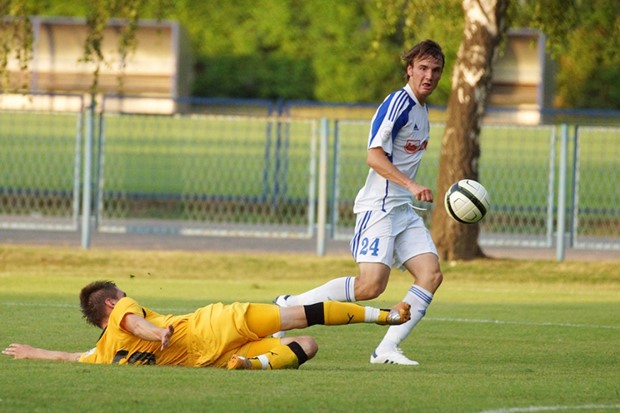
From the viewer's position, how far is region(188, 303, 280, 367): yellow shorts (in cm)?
886

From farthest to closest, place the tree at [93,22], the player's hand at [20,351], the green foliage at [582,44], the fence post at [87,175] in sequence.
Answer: the fence post at [87,175], the green foliage at [582,44], the tree at [93,22], the player's hand at [20,351]

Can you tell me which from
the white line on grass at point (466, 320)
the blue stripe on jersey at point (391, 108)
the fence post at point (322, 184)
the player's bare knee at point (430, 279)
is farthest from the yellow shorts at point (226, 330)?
the fence post at point (322, 184)

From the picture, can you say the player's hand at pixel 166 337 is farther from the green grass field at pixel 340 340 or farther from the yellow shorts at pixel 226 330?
the yellow shorts at pixel 226 330

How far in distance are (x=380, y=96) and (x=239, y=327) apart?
23.2 metres

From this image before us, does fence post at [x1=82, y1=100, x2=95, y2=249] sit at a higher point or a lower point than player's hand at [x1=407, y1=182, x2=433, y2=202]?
lower

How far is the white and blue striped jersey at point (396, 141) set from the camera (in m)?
9.85

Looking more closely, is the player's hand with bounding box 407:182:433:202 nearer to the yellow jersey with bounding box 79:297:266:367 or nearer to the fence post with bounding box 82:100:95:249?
the yellow jersey with bounding box 79:297:266:367

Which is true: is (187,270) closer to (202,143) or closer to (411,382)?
(202,143)

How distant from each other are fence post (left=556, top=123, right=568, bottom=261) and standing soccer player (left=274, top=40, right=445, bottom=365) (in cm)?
1084

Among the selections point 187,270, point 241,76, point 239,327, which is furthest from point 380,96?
point 239,327

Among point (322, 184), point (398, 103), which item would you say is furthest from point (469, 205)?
point (322, 184)

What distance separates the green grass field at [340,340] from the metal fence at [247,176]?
173 centimetres

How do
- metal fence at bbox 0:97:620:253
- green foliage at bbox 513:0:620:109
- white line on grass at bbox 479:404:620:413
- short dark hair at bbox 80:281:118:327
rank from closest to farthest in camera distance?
white line on grass at bbox 479:404:620:413 < short dark hair at bbox 80:281:118:327 < green foliage at bbox 513:0:620:109 < metal fence at bbox 0:97:620:253

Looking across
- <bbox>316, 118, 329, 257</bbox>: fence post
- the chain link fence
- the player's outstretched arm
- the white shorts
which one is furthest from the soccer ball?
the chain link fence
